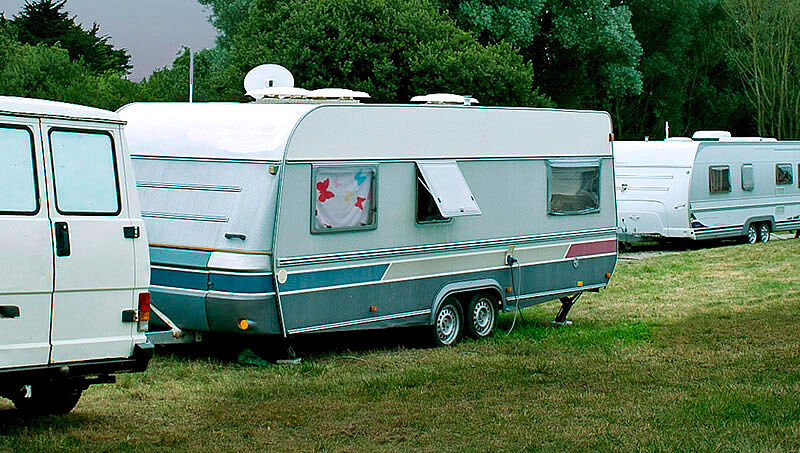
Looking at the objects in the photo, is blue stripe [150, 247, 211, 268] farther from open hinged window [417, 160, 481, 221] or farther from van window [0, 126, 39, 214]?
van window [0, 126, 39, 214]

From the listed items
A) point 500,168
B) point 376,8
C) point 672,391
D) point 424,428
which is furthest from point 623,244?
point 424,428

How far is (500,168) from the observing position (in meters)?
12.2

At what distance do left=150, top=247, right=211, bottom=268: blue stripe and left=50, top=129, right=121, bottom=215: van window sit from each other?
115 inches

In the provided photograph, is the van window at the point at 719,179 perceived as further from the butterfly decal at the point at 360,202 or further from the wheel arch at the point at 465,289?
the butterfly decal at the point at 360,202

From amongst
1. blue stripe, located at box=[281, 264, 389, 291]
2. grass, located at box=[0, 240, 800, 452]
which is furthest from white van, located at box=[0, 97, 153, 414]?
blue stripe, located at box=[281, 264, 389, 291]

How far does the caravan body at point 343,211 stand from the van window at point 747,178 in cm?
1366

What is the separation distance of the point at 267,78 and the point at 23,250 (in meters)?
7.01

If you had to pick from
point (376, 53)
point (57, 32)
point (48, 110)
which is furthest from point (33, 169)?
point (57, 32)

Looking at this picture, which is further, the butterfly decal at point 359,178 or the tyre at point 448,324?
the tyre at point 448,324

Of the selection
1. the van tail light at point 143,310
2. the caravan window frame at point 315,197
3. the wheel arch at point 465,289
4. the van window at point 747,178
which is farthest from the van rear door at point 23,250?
the van window at point 747,178

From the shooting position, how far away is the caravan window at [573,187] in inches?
509

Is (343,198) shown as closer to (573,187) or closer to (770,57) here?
(573,187)

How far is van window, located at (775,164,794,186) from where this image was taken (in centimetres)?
2636

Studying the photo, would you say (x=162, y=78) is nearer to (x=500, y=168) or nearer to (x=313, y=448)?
(x=500, y=168)
